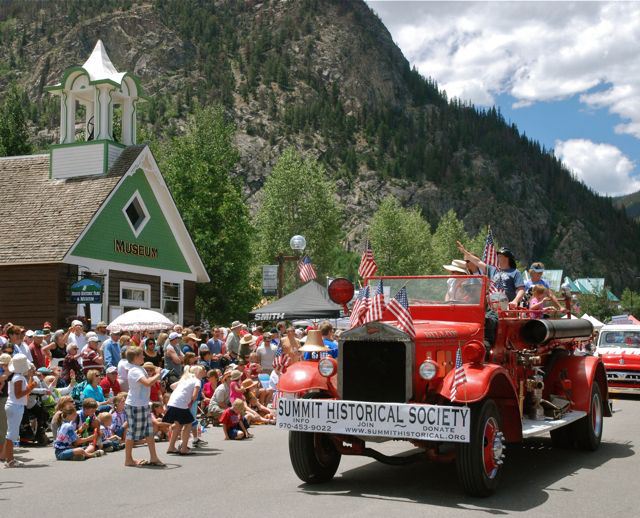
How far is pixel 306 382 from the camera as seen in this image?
9219 mm

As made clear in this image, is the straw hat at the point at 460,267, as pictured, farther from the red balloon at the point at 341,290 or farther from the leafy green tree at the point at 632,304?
the leafy green tree at the point at 632,304

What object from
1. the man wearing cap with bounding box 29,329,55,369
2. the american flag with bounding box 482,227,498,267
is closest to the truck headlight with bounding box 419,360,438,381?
the american flag with bounding box 482,227,498,267

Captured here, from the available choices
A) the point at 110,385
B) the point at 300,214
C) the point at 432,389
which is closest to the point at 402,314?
the point at 432,389

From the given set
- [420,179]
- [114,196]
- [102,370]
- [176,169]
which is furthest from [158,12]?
[102,370]

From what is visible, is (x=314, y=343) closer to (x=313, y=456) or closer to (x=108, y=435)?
(x=108, y=435)

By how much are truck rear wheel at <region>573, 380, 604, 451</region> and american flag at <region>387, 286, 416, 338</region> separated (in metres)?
4.08

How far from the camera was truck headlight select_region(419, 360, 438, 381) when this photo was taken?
27.5ft

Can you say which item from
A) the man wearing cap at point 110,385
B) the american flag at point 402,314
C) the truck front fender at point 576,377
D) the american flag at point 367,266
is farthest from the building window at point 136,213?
the american flag at point 402,314

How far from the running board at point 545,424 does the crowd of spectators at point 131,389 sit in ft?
15.6

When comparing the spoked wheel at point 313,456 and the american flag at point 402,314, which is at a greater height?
the american flag at point 402,314

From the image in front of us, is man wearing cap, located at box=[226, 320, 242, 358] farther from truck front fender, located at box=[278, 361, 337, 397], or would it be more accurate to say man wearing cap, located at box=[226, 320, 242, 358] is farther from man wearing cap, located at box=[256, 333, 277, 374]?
truck front fender, located at box=[278, 361, 337, 397]

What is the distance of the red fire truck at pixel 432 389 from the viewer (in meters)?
8.23

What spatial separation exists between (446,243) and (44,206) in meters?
66.1

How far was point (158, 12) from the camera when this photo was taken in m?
179
